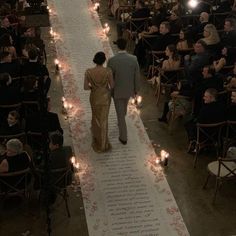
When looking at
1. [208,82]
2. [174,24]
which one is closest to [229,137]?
[208,82]

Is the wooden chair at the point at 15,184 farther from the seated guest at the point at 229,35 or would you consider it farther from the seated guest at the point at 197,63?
the seated guest at the point at 229,35

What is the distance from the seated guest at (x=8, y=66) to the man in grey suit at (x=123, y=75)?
6.41 feet

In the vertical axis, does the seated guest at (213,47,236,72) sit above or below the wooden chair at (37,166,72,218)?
above

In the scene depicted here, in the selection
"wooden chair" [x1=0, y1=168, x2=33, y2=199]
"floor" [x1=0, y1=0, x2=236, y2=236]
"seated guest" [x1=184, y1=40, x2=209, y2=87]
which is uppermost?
"seated guest" [x1=184, y1=40, x2=209, y2=87]

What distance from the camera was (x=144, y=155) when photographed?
28.7 ft

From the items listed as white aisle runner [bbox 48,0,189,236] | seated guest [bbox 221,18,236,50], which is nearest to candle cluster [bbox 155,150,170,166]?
white aisle runner [bbox 48,0,189,236]

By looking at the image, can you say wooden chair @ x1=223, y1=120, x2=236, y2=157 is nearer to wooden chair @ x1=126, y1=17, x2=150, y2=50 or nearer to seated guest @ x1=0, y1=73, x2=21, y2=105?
seated guest @ x1=0, y1=73, x2=21, y2=105

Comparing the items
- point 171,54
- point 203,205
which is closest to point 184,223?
point 203,205

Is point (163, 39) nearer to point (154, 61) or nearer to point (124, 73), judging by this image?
point (154, 61)

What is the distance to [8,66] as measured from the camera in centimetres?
925

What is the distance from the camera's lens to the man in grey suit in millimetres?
8102

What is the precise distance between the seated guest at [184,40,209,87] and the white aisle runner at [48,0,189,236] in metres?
1.27

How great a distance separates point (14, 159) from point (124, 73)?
7.54 feet

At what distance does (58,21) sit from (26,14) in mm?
1128
